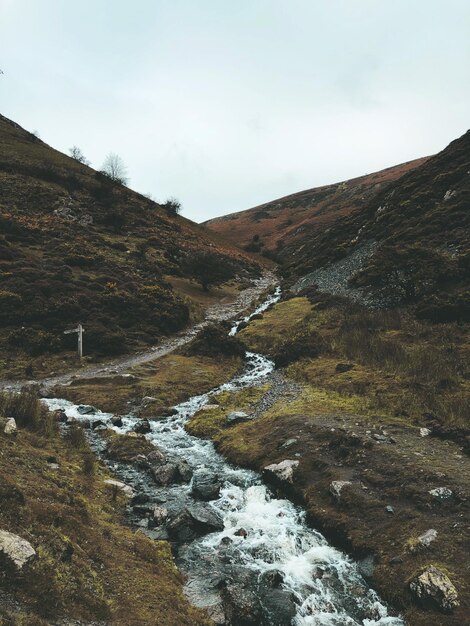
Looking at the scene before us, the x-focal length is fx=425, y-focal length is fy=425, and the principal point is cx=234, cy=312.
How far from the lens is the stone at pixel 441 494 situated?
11.2 meters

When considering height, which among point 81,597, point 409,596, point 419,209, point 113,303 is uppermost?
point 419,209

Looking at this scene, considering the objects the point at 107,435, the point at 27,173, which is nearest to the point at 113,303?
the point at 107,435

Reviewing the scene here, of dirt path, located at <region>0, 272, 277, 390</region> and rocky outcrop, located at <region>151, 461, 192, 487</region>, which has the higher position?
dirt path, located at <region>0, 272, 277, 390</region>

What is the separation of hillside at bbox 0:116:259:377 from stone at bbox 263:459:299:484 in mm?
19948

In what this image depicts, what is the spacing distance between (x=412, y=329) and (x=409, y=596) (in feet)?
68.5

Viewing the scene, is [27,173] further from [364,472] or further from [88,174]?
[364,472]

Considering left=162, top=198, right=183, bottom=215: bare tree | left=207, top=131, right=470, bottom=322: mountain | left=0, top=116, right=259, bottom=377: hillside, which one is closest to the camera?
left=207, top=131, right=470, bottom=322: mountain

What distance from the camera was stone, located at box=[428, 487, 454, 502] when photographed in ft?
36.8

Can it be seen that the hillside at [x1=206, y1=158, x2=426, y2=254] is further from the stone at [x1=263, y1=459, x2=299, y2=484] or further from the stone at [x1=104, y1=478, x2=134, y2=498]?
the stone at [x1=104, y1=478, x2=134, y2=498]

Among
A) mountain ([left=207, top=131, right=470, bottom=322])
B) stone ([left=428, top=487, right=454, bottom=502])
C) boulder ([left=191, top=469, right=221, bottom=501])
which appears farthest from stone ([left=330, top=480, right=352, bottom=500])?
mountain ([left=207, top=131, right=470, bottom=322])

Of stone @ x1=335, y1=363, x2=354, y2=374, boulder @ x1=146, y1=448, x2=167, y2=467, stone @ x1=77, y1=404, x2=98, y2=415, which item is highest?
stone @ x1=335, y1=363, x2=354, y2=374

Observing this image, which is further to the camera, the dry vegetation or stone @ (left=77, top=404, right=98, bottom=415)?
stone @ (left=77, top=404, right=98, bottom=415)

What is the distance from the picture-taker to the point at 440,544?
991 centimetres

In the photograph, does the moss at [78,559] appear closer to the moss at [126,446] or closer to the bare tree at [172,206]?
the moss at [126,446]
